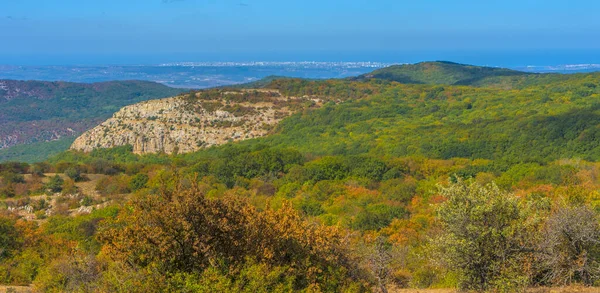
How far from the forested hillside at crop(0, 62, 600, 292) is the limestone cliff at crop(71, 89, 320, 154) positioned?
390cm

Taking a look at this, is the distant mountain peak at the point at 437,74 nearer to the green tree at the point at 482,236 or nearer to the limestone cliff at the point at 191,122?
the limestone cliff at the point at 191,122

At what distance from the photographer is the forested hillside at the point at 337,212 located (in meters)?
11.1

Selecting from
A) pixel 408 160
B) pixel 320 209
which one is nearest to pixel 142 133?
pixel 408 160

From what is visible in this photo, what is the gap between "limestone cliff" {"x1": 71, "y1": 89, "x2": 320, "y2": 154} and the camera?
84.6 m

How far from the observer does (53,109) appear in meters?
180

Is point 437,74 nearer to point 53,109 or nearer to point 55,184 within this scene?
point 53,109

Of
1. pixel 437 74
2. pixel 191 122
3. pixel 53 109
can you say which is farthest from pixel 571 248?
pixel 53 109

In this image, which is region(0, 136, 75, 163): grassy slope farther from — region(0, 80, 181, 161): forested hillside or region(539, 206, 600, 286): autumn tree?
region(539, 206, 600, 286): autumn tree

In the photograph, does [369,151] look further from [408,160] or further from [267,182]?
[267,182]

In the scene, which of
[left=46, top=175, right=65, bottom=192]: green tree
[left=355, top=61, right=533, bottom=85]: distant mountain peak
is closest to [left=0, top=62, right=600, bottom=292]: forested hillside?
[left=46, top=175, right=65, bottom=192]: green tree

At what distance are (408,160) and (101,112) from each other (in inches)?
6061

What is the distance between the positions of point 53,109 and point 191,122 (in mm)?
118479

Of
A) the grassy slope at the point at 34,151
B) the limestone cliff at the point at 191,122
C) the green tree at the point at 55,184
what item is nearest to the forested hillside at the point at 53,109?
the grassy slope at the point at 34,151

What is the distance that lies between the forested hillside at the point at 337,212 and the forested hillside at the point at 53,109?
74486mm
